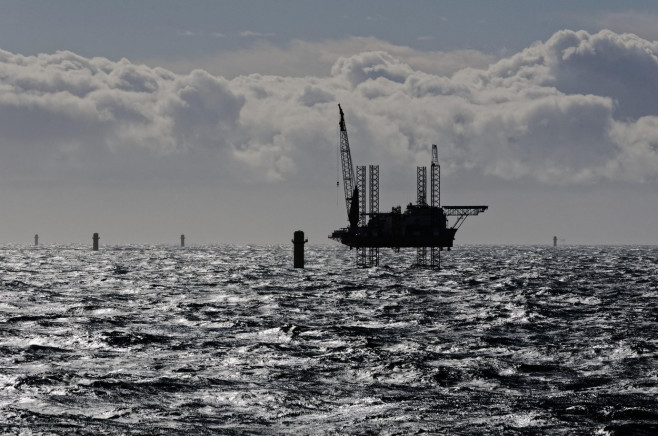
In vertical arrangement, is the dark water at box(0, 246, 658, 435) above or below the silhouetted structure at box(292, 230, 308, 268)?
below

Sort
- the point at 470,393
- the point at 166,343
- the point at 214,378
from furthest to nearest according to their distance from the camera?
the point at 166,343 → the point at 214,378 → the point at 470,393

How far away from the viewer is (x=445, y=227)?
6978 inches

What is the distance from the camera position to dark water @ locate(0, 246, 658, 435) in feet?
76.2

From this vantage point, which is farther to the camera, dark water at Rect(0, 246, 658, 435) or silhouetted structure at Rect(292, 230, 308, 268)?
A: silhouetted structure at Rect(292, 230, 308, 268)

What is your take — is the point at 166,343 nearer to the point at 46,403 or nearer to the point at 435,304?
the point at 46,403

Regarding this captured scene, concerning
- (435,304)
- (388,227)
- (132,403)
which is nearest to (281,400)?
(132,403)

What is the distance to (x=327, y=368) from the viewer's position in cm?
3177

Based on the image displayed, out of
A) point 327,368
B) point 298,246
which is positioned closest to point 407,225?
point 298,246

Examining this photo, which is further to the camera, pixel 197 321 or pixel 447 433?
pixel 197 321

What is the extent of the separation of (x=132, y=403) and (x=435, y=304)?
3900cm

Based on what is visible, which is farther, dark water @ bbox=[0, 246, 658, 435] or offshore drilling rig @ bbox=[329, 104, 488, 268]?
offshore drilling rig @ bbox=[329, 104, 488, 268]

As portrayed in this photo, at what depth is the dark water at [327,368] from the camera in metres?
23.2

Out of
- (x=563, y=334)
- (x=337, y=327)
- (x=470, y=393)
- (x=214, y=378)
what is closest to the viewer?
(x=470, y=393)

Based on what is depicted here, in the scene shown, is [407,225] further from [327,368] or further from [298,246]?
[327,368]
